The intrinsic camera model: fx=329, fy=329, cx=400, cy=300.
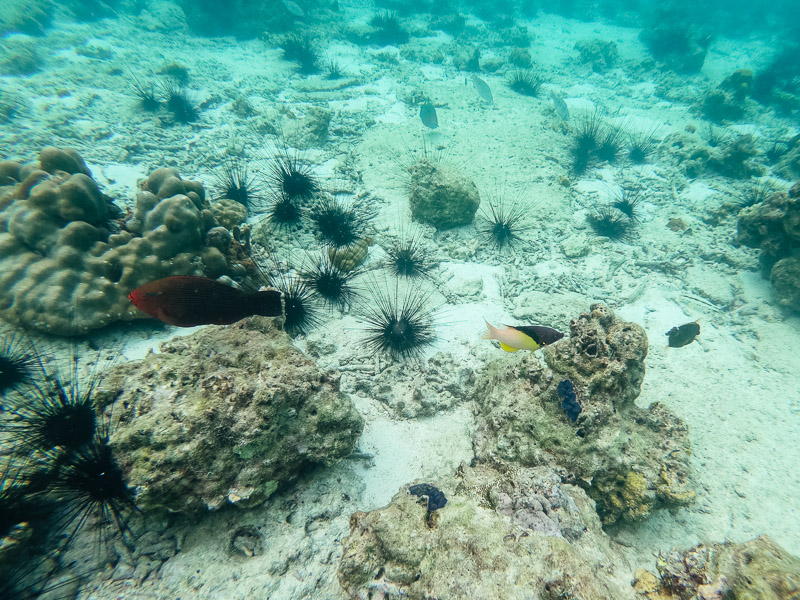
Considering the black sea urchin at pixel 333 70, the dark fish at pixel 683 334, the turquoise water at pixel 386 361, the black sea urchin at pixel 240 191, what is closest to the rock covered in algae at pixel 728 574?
the turquoise water at pixel 386 361

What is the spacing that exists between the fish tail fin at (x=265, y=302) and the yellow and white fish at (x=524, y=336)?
183cm

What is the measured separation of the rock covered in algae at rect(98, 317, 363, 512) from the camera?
2.27m

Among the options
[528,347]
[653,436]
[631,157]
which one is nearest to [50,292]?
[528,347]

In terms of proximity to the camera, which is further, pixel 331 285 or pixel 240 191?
pixel 240 191

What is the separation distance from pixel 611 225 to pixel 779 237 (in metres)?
2.67

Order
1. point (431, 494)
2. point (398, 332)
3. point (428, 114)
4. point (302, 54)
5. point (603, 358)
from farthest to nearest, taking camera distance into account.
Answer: point (302, 54), point (428, 114), point (398, 332), point (603, 358), point (431, 494)

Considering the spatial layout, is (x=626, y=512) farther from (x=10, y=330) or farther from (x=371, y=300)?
(x=10, y=330)

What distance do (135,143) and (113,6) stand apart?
1778 centimetres

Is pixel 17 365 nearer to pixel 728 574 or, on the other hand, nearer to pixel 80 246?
pixel 80 246

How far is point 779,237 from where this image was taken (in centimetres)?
597

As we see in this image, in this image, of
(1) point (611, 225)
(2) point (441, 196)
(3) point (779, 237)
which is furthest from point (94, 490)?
(3) point (779, 237)

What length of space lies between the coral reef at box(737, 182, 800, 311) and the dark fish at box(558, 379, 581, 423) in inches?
233

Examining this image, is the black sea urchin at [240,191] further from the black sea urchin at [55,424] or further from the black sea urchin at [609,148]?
the black sea urchin at [609,148]

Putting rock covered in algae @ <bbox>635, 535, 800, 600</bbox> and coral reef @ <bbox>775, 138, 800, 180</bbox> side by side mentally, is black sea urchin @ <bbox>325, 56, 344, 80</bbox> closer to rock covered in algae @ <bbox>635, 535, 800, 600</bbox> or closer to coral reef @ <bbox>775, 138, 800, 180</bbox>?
coral reef @ <bbox>775, 138, 800, 180</bbox>
